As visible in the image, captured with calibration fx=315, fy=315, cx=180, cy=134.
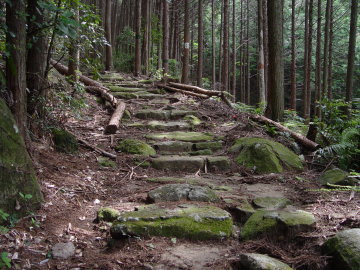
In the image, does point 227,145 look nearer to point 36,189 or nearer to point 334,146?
point 334,146

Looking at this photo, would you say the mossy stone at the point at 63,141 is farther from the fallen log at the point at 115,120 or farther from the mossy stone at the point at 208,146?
the mossy stone at the point at 208,146

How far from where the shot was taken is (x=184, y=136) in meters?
6.76

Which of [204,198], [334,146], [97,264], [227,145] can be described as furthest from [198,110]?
[97,264]

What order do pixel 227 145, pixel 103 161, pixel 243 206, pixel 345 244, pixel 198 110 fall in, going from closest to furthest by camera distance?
pixel 345 244 → pixel 243 206 → pixel 103 161 → pixel 227 145 → pixel 198 110

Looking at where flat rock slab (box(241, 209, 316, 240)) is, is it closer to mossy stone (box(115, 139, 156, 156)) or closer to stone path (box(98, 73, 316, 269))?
stone path (box(98, 73, 316, 269))

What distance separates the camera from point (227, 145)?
6414 millimetres

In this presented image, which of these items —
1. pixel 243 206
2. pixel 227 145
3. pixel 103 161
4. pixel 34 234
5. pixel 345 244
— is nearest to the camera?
pixel 345 244

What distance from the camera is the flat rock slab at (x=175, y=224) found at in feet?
9.62

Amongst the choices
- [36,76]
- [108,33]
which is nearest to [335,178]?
[36,76]

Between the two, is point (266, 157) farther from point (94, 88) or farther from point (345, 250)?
point (94, 88)

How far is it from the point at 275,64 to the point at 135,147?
14.4 feet

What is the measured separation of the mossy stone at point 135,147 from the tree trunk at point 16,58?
2.46m

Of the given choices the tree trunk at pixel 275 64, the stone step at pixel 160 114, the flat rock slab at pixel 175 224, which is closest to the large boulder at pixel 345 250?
the flat rock slab at pixel 175 224

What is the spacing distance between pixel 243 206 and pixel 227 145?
287cm
